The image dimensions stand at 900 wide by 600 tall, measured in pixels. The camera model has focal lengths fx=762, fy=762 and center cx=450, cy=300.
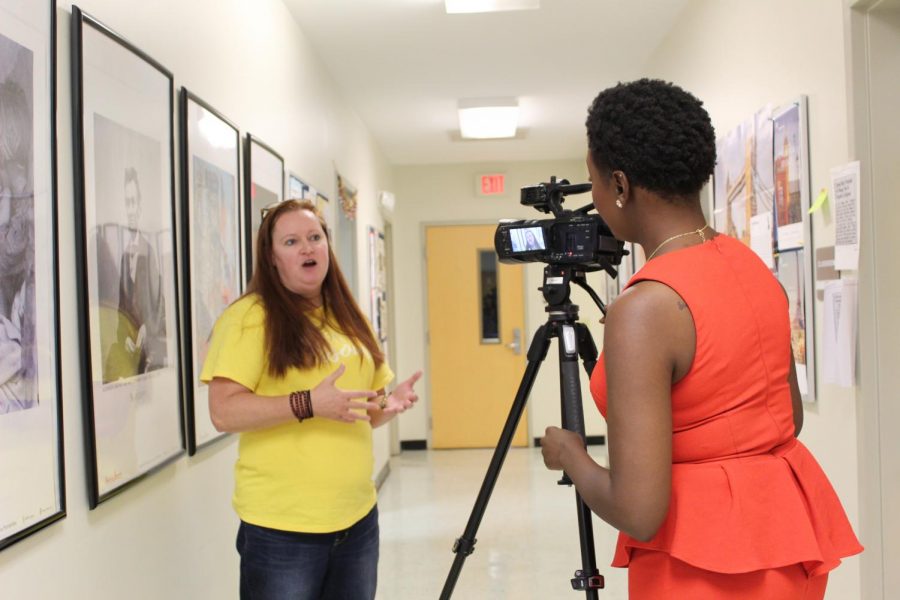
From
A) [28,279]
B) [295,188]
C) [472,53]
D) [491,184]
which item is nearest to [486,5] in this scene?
[472,53]

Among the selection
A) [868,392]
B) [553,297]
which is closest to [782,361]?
[553,297]

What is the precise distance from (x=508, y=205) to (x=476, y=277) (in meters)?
0.71

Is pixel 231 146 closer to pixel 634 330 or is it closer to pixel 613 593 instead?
pixel 634 330

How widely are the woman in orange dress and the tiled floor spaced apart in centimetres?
236

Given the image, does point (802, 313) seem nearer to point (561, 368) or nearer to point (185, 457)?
point (561, 368)

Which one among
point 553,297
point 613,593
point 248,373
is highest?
point 553,297

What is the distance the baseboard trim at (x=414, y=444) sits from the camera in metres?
6.84

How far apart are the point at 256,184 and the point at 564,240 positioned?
59.2 inches

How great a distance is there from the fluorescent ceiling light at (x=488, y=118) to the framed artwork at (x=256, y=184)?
84.3 inches

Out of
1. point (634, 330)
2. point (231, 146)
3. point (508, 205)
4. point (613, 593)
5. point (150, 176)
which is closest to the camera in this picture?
point (634, 330)

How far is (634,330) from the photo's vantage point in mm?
893

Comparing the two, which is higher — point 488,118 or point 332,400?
point 488,118

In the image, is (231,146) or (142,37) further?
(231,146)

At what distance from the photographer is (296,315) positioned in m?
1.59
